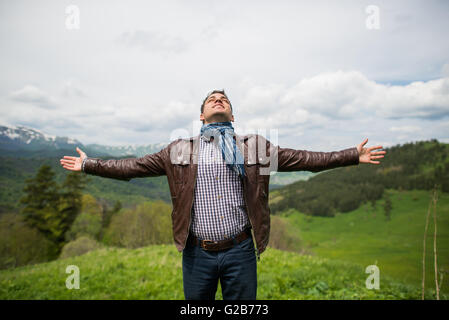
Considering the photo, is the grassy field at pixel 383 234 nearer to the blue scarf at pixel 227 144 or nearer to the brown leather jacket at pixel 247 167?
the brown leather jacket at pixel 247 167

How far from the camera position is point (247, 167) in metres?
2.82

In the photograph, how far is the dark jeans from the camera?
8.68 feet

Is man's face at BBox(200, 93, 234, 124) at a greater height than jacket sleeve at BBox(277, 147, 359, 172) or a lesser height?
greater

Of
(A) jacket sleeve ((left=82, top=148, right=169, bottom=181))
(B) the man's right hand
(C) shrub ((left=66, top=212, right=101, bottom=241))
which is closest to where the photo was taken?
(A) jacket sleeve ((left=82, top=148, right=169, bottom=181))

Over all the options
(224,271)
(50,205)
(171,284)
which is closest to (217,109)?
(224,271)

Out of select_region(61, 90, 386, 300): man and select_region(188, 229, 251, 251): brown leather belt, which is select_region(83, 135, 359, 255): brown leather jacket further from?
select_region(188, 229, 251, 251): brown leather belt

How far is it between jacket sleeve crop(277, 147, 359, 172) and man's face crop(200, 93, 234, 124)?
73cm

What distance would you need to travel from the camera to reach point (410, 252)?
6812cm

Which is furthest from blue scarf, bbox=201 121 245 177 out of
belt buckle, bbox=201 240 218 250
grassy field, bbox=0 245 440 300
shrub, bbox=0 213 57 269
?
shrub, bbox=0 213 57 269

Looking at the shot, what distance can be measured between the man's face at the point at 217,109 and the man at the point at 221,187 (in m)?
0.01

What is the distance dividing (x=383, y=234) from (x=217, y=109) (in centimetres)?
9866
